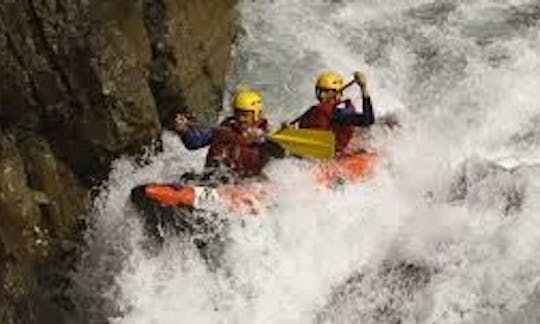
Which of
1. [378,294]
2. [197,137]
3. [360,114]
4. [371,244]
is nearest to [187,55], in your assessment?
[197,137]

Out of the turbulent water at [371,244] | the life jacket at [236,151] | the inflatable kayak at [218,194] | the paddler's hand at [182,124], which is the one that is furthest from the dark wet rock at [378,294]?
the paddler's hand at [182,124]

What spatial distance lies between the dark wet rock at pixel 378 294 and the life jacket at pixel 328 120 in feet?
5.01

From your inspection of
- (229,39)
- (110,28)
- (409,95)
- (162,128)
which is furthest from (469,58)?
(110,28)

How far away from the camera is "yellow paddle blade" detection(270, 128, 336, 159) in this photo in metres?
8.92

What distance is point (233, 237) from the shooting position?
8539 mm

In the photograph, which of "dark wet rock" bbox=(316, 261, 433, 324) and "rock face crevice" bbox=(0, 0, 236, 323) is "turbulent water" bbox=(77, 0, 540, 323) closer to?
"dark wet rock" bbox=(316, 261, 433, 324)

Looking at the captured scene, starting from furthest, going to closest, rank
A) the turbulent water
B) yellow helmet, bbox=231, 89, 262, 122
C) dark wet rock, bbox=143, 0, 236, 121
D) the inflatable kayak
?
dark wet rock, bbox=143, 0, 236, 121 → yellow helmet, bbox=231, 89, 262, 122 → the inflatable kayak → the turbulent water

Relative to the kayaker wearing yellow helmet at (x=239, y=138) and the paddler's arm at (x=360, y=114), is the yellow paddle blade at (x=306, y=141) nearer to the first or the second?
the kayaker wearing yellow helmet at (x=239, y=138)

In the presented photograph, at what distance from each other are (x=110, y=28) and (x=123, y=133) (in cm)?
90

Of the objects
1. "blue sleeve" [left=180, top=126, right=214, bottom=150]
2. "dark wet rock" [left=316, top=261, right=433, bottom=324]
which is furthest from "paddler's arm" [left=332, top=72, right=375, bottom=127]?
"dark wet rock" [left=316, top=261, right=433, bottom=324]

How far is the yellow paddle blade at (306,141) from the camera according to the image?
8.92 m

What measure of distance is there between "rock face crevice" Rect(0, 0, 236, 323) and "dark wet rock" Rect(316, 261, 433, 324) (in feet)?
7.08

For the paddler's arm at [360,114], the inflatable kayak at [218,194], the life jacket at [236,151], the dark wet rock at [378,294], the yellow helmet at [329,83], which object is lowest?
the dark wet rock at [378,294]

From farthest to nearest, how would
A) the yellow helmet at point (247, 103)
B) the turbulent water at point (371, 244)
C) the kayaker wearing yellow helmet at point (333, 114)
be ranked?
the kayaker wearing yellow helmet at point (333, 114), the yellow helmet at point (247, 103), the turbulent water at point (371, 244)
